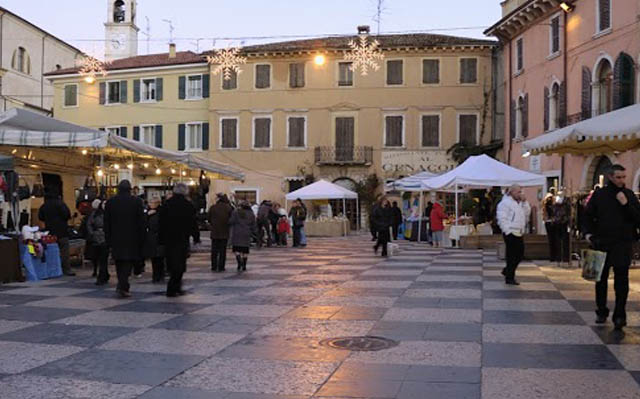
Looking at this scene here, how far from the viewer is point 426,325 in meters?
7.75

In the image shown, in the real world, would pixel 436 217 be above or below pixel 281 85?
below

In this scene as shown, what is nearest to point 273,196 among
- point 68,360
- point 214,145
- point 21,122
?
point 214,145

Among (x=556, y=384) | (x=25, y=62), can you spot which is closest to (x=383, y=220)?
(x=556, y=384)

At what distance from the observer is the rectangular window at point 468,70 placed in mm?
37719

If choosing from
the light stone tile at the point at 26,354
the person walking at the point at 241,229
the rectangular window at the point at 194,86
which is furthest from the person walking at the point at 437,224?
the rectangular window at the point at 194,86

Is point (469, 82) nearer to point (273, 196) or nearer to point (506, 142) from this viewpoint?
point (506, 142)

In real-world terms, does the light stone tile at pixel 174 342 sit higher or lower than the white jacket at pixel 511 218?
lower

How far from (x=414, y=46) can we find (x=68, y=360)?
33959 mm

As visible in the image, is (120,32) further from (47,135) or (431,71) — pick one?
(47,135)

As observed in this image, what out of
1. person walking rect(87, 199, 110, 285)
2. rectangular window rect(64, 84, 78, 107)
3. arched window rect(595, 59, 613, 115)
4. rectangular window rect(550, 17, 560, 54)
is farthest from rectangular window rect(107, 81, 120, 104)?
person walking rect(87, 199, 110, 285)

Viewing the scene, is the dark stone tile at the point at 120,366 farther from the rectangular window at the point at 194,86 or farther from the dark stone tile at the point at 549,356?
the rectangular window at the point at 194,86

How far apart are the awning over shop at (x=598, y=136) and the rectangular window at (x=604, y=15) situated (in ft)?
31.4

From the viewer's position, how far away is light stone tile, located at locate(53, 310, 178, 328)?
26.2ft

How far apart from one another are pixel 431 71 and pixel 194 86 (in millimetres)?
13390
